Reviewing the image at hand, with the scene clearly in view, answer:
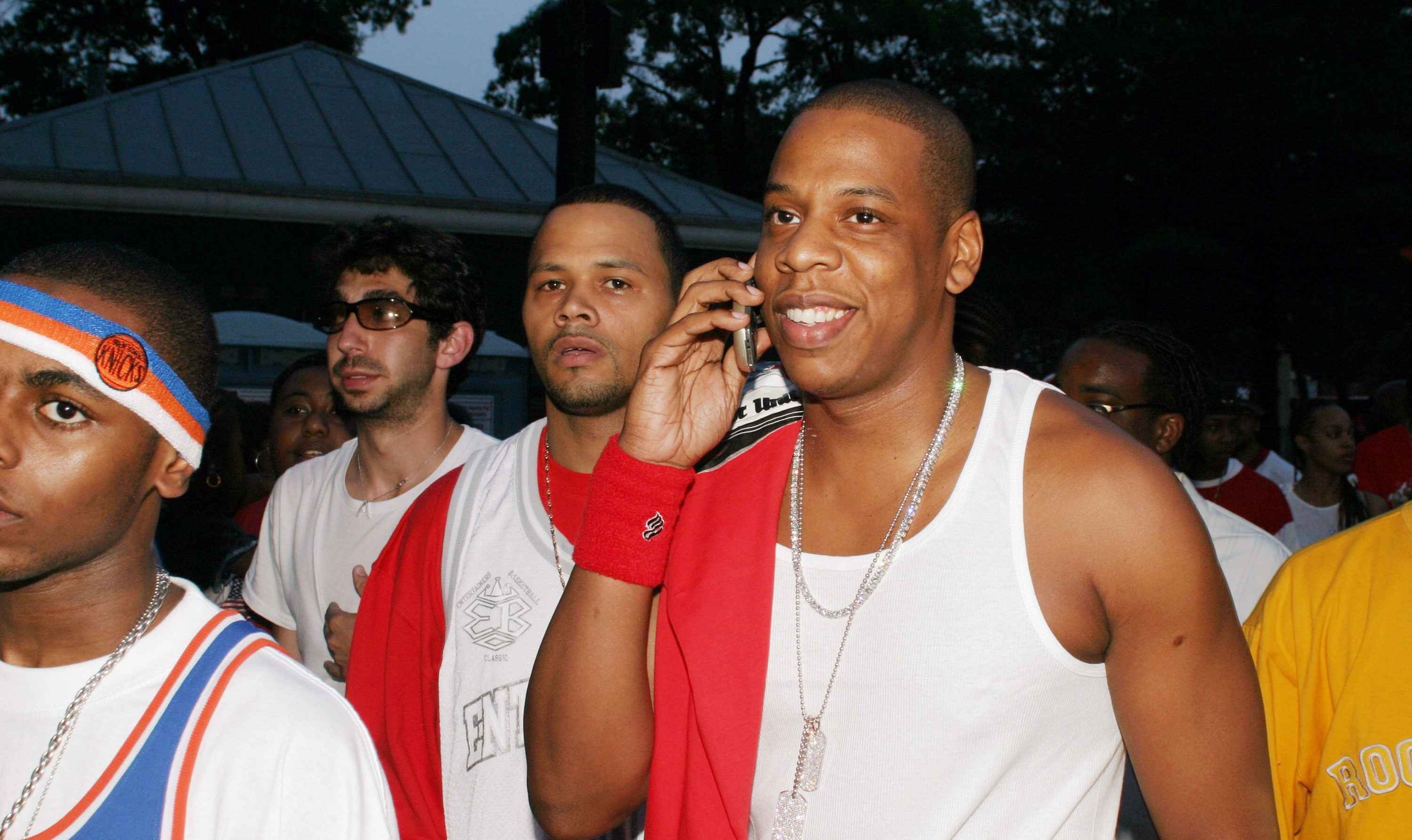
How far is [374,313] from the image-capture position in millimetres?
3742

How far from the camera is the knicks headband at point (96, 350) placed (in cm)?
167

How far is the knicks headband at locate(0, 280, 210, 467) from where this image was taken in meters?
1.67

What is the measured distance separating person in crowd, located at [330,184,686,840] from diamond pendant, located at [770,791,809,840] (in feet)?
2.31

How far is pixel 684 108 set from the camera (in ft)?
96.3

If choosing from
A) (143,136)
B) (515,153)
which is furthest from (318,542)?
(515,153)

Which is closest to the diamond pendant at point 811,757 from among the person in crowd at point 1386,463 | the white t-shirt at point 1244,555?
the white t-shirt at point 1244,555

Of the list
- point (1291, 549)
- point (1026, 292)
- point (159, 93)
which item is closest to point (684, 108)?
point (1026, 292)

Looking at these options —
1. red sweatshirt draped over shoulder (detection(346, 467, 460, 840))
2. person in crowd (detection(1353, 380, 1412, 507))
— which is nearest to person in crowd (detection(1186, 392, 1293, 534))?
person in crowd (detection(1353, 380, 1412, 507))

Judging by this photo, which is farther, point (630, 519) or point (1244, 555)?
point (1244, 555)

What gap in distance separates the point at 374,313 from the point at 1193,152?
18552 millimetres

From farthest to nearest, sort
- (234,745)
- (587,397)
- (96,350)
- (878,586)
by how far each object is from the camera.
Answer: (587,397)
(878,586)
(96,350)
(234,745)

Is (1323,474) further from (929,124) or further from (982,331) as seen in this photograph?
(929,124)

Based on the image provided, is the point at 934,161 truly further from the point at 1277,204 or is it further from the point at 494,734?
the point at 1277,204

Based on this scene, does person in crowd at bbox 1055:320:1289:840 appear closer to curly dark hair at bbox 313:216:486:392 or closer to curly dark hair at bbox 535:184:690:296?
curly dark hair at bbox 535:184:690:296
